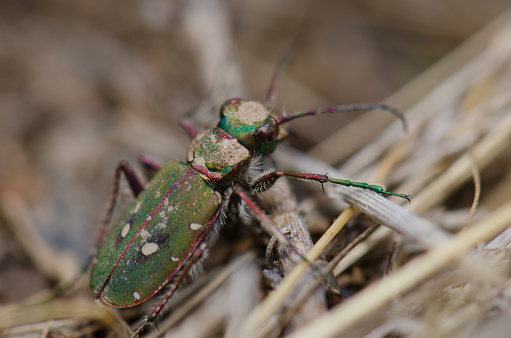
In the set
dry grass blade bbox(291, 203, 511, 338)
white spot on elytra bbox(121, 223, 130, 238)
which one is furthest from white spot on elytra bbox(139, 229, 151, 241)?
dry grass blade bbox(291, 203, 511, 338)

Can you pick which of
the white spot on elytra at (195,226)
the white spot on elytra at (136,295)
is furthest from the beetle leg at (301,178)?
the white spot on elytra at (136,295)

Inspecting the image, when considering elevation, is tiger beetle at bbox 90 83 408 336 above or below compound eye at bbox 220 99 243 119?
below

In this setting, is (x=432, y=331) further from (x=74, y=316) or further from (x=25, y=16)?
(x=25, y=16)

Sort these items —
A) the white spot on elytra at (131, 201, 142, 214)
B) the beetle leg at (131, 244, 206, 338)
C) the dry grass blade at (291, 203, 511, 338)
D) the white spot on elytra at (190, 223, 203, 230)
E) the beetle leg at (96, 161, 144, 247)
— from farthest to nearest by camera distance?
the beetle leg at (96, 161, 144, 247)
the white spot on elytra at (131, 201, 142, 214)
the white spot on elytra at (190, 223, 203, 230)
the beetle leg at (131, 244, 206, 338)
the dry grass blade at (291, 203, 511, 338)

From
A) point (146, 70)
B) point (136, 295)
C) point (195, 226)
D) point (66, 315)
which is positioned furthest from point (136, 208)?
point (146, 70)

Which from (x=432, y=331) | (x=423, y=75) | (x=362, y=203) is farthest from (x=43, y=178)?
(x=423, y=75)

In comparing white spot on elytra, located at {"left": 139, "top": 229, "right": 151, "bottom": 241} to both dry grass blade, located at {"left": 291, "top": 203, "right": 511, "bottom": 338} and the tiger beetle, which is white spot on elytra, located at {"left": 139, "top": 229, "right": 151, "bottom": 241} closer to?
the tiger beetle

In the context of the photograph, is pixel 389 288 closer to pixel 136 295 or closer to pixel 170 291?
pixel 170 291
